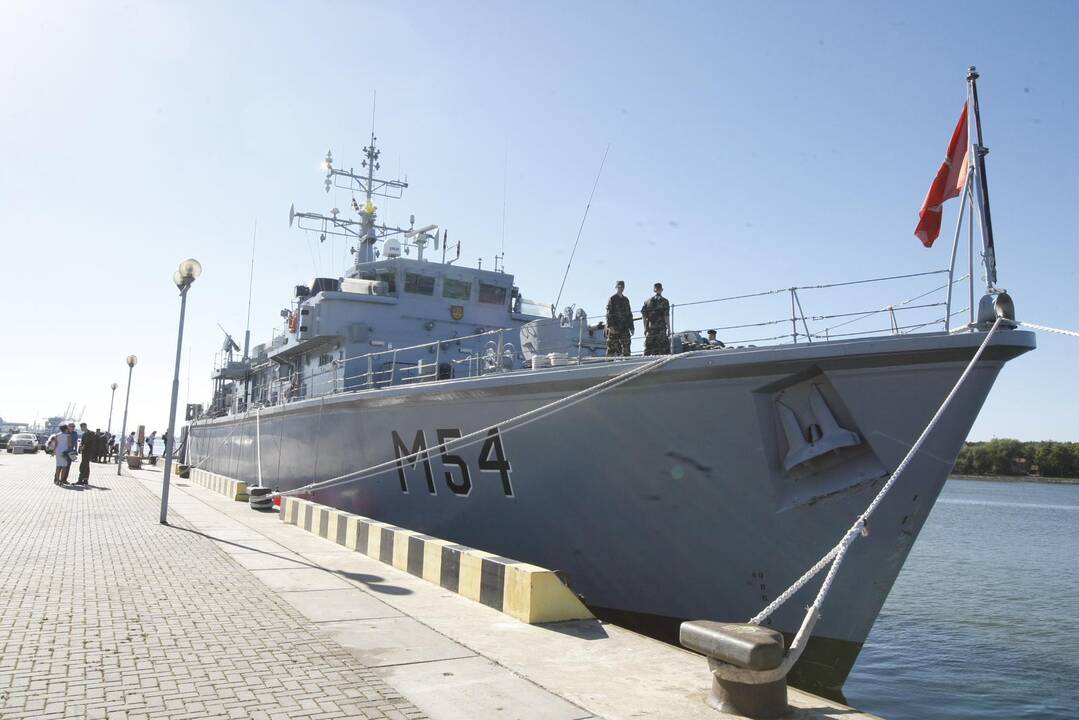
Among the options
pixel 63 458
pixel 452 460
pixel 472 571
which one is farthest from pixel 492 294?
pixel 63 458

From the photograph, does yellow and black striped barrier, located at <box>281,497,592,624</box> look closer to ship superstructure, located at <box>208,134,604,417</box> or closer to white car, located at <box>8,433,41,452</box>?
ship superstructure, located at <box>208,134,604,417</box>

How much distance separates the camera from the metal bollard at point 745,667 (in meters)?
3.90

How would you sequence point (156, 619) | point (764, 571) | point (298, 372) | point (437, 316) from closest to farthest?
point (156, 619) < point (764, 571) < point (437, 316) < point (298, 372)

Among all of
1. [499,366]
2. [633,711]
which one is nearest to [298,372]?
[499,366]

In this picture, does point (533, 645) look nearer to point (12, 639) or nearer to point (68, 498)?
point (12, 639)

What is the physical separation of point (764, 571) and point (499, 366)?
407 centimetres

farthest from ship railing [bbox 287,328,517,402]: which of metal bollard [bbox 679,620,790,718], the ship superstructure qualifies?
metal bollard [bbox 679,620,790,718]

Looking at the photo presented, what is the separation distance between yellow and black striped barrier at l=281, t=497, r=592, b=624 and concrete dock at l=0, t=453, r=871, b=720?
13cm

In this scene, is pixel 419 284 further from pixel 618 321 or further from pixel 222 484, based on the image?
pixel 222 484

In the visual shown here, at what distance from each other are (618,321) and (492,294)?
686 cm

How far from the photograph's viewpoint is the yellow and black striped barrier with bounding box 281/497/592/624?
6.11 metres

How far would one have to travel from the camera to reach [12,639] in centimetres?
492

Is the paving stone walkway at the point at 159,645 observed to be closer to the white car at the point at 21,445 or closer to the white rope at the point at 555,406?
the white rope at the point at 555,406

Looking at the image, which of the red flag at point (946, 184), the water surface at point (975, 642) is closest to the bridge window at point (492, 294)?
the water surface at point (975, 642)
